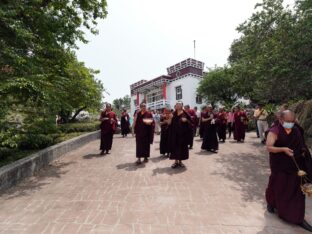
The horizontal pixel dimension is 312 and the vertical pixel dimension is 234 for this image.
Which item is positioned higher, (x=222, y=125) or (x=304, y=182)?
(x=222, y=125)

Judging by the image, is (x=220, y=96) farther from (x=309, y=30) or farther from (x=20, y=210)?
(x=20, y=210)

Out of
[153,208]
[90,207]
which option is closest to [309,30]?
[153,208]

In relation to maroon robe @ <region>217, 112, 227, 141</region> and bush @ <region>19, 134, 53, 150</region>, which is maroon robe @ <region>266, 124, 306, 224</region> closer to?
bush @ <region>19, 134, 53, 150</region>

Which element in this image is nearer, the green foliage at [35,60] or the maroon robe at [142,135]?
the green foliage at [35,60]

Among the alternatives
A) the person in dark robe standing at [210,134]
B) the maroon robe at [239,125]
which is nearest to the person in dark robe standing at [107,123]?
the person in dark robe standing at [210,134]

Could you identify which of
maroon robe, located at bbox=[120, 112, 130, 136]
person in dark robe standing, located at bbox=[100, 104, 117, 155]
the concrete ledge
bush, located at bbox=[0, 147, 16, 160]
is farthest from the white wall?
bush, located at bbox=[0, 147, 16, 160]

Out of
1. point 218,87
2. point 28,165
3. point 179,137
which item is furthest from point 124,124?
point 218,87

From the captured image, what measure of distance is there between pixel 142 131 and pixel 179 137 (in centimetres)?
128

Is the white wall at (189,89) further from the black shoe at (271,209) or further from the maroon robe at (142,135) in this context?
the black shoe at (271,209)

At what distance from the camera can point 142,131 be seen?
30.1 ft

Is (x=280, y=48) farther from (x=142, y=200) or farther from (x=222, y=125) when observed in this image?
(x=142, y=200)

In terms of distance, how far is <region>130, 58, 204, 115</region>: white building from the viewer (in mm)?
39938

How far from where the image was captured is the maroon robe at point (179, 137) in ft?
27.5

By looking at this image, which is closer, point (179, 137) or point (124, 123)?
point (179, 137)
